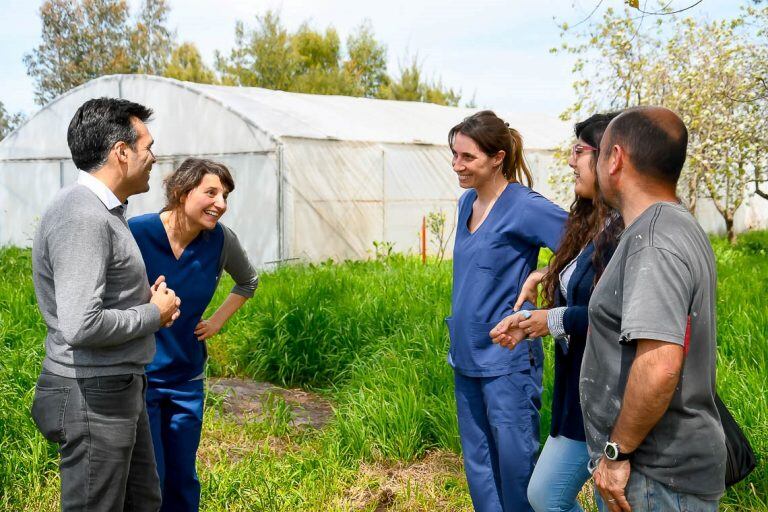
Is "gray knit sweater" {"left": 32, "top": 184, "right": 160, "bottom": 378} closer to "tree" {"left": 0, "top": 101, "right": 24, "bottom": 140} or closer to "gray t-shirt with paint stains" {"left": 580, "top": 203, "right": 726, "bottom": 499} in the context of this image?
"gray t-shirt with paint stains" {"left": 580, "top": 203, "right": 726, "bottom": 499}

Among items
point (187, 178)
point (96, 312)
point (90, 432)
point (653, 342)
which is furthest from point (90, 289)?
point (653, 342)

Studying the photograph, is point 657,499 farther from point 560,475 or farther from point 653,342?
point 560,475

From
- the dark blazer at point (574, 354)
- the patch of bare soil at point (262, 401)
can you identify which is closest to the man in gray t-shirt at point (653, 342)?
the dark blazer at point (574, 354)

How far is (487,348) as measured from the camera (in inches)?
126

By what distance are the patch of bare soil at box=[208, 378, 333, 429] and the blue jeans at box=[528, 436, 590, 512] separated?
8.67 feet

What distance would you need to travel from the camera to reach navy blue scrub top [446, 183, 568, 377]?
3191 millimetres

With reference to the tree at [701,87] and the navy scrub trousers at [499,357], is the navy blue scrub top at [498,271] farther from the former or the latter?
the tree at [701,87]

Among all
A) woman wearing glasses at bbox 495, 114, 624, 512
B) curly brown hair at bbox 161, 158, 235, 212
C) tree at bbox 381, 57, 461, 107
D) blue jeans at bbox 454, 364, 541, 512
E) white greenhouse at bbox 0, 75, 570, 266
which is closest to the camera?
woman wearing glasses at bbox 495, 114, 624, 512

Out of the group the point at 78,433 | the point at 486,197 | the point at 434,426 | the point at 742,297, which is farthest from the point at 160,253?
the point at 742,297

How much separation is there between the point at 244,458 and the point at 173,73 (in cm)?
3287

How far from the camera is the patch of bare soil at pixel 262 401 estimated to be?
542 centimetres

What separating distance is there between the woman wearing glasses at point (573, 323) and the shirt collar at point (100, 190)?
1357 millimetres

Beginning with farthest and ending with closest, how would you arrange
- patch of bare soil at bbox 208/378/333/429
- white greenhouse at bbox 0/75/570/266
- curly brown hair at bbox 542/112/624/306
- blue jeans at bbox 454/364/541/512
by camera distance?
white greenhouse at bbox 0/75/570/266 < patch of bare soil at bbox 208/378/333/429 < blue jeans at bbox 454/364/541/512 < curly brown hair at bbox 542/112/624/306

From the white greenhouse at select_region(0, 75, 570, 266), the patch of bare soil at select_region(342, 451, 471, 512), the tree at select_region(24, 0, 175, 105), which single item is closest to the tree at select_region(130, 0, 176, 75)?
the tree at select_region(24, 0, 175, 105)
